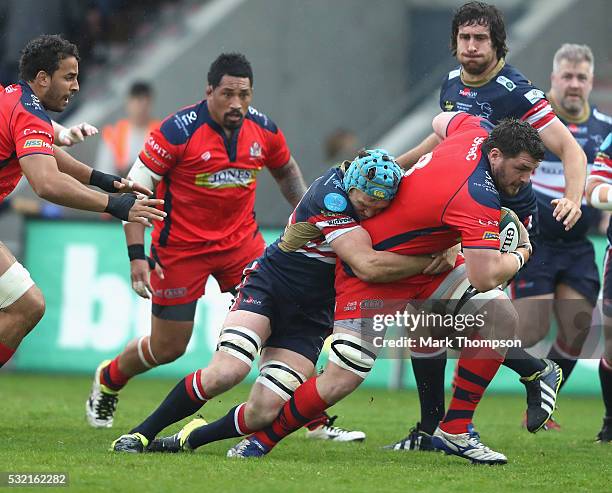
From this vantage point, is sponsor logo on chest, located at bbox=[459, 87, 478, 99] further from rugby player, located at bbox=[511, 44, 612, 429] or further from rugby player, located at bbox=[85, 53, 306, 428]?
rugby player, located at bbox=[511, 44, 612, 429]

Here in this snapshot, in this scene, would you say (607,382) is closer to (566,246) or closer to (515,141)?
(566,246)

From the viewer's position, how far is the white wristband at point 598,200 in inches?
293

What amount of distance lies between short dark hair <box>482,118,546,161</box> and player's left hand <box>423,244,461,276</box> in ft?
2.08

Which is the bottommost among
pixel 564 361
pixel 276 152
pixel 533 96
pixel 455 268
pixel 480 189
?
pixel 564 361

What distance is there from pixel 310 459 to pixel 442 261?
1.43 meters

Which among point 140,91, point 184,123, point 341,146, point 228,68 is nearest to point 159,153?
point 184,123

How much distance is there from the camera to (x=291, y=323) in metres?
7.12

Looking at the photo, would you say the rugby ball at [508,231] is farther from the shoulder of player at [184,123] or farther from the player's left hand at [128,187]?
the shoulder of player at [184,123]

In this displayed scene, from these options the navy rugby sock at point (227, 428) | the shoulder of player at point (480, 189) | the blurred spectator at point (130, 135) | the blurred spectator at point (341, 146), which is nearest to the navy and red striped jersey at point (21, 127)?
the navy rugby sock at point (227, 428)

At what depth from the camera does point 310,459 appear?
7.02 m

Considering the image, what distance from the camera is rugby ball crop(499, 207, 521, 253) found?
671cm

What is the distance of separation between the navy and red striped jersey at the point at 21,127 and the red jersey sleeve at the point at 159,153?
45.3 inches

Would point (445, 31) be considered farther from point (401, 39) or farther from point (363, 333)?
point (363, 333)

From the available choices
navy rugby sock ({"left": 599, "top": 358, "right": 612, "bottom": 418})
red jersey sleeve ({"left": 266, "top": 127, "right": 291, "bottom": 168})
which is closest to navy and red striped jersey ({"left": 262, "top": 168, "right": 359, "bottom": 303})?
red jersey sleeve ({"left": 266, "top": 127, "right": 291, "bottom": 168})
